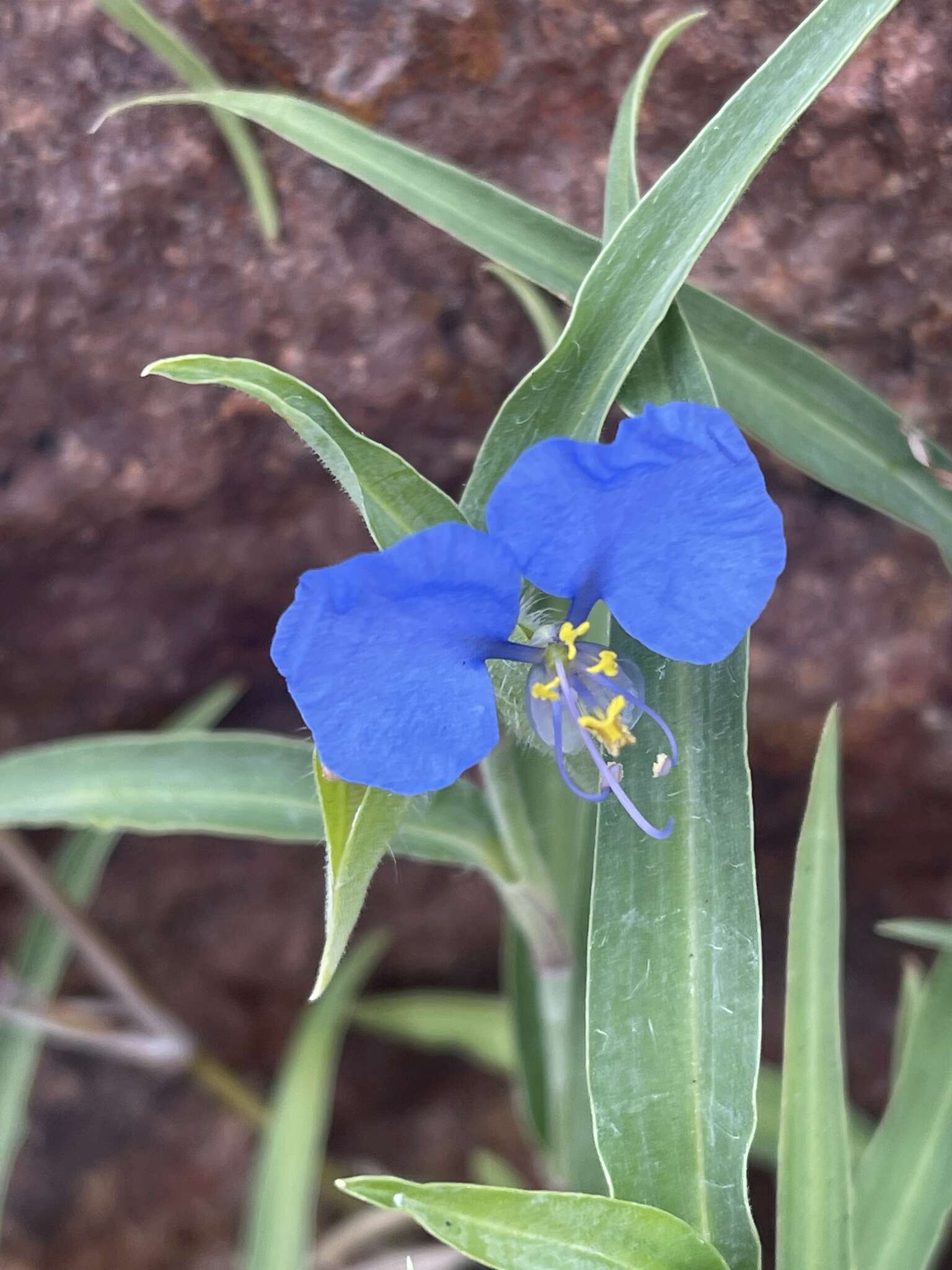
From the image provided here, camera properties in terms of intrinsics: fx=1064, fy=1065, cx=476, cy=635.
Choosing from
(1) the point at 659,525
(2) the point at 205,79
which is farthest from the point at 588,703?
(2) the point at 205,79

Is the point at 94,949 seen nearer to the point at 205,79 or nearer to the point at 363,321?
the point at 363,321

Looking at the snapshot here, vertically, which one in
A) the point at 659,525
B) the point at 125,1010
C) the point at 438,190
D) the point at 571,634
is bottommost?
the point at 125,1010

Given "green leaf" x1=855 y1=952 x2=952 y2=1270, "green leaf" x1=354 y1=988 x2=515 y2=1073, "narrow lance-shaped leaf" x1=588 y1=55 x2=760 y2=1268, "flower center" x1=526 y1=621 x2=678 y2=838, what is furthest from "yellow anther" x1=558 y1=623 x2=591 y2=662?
"green leaf" x1=354 y1=988 x2=515 y2=1073

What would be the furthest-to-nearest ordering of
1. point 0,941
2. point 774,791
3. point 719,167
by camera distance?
point 0,941
point 774,791
point 719,167

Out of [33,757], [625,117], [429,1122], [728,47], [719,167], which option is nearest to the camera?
[719,167]

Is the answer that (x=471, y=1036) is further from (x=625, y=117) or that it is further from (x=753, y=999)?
(x=625, y=117)

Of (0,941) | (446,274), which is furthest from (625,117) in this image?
(0,941)

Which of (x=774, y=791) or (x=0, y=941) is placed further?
(x=0, y=941)

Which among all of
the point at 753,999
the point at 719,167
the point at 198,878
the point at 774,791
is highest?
the point at 719,167
